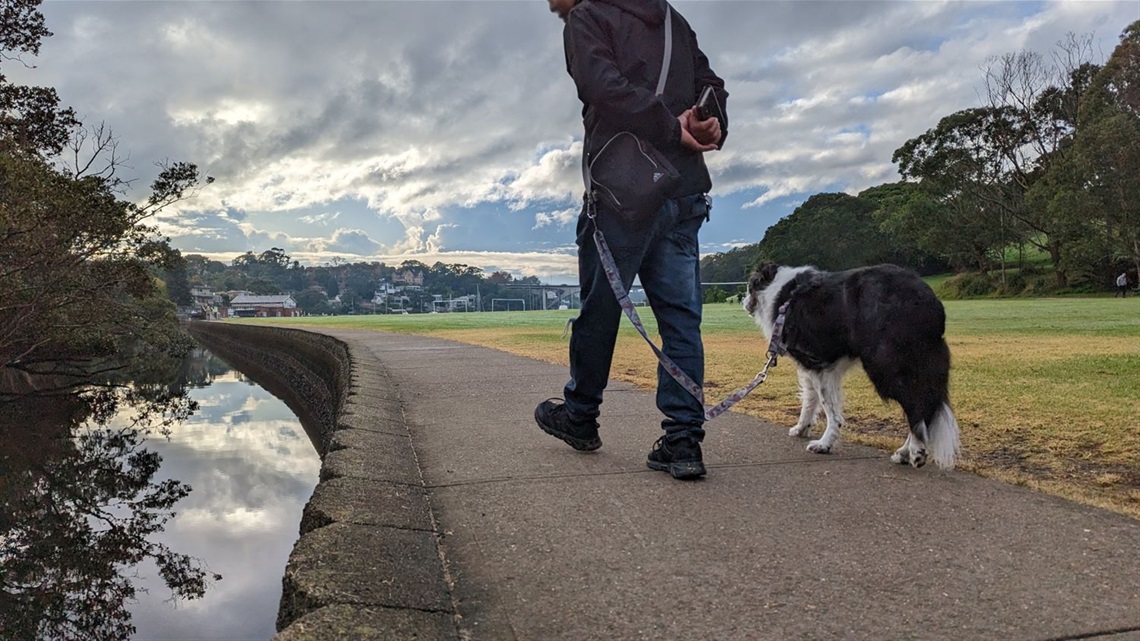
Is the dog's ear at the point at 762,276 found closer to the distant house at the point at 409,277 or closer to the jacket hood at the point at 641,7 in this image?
the jacket hood at the point at 641,7

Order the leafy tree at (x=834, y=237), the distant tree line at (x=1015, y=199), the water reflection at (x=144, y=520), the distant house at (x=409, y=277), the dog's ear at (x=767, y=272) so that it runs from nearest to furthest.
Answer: the water reflection at (x=144, y=520)
the dog's ear at (x=767, y=272)
the distant tree line at (x=1015, y=199)
the leafy tree at (x=834, y=237)
the distant house at (x=409, y=277)

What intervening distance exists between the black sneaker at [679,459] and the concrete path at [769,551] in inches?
2.2

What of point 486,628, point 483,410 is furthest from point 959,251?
point 486,628

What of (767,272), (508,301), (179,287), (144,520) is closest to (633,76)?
(767,272)

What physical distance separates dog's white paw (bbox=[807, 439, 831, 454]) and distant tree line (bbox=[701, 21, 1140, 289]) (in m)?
25.7

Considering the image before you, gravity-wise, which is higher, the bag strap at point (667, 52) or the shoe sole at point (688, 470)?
the bag strap at point (667, 52)

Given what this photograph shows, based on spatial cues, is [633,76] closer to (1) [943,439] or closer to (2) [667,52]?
(2) [667,52]

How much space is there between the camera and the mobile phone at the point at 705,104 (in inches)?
127

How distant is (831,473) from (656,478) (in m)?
0.83

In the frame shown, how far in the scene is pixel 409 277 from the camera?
164125mm

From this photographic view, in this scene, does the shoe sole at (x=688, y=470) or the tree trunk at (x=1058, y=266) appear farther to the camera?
the tree trunk at (x=1058, y=266)

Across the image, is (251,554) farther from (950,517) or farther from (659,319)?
(950,517)

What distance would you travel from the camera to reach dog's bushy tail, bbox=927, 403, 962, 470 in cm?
338

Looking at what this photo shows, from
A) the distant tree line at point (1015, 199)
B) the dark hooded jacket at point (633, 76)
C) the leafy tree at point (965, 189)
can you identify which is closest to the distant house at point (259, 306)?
the distant tree line at point (1015, 199)
